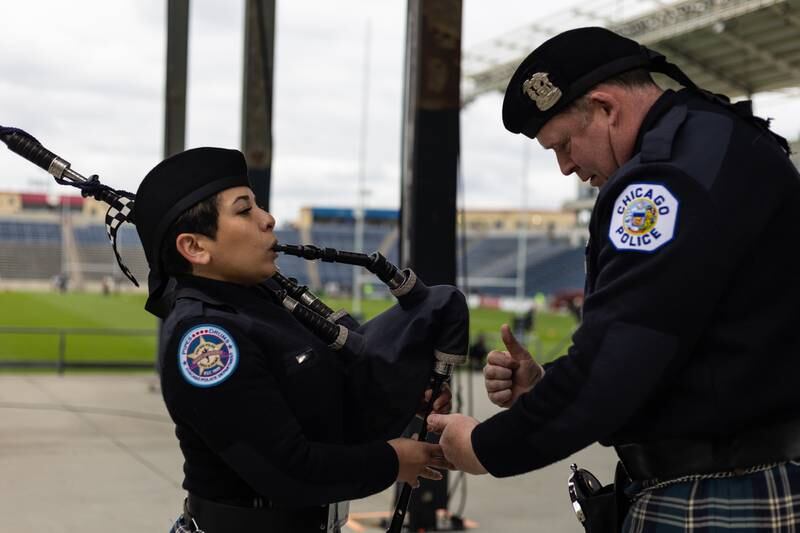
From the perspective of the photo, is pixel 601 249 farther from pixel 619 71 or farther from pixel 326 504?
pixel 326 504

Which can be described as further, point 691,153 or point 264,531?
point 264,531

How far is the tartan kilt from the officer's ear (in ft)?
3.61

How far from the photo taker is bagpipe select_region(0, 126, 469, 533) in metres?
2.15

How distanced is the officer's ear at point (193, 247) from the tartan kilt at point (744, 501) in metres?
1.10

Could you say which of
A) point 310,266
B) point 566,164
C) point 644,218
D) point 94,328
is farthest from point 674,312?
point 310,266

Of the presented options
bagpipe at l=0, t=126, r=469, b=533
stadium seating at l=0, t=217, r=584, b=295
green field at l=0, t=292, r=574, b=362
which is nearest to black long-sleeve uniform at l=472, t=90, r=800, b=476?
bagpipe at l=0, t=126, r=469, b=533

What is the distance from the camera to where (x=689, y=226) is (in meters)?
1.48

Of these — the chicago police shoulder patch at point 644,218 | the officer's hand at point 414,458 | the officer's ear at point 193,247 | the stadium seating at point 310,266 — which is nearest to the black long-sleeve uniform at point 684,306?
the chicago police shoulder patch at point 644,218

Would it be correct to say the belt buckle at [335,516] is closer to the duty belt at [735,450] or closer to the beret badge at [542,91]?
the duty belt at [735,450]

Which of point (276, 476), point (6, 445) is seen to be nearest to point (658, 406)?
point (276, 476)

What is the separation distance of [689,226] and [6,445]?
7.77 m

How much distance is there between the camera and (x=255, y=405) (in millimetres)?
1792

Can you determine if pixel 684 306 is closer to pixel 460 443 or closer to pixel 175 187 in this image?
pixel 460 443

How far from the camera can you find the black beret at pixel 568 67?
5.55ft
